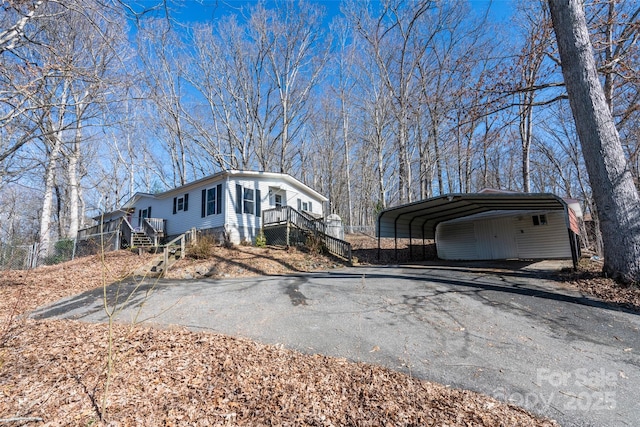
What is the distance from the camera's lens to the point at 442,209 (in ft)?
45.1

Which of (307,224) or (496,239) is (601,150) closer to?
(496,239)

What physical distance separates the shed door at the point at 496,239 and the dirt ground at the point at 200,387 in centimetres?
1482

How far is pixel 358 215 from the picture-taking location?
3525cm

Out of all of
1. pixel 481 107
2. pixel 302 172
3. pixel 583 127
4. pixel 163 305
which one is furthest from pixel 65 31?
pixel 302 172

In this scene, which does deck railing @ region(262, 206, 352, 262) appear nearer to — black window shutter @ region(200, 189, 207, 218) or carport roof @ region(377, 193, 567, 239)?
carport roof @ region(377, 193, 567, 239)

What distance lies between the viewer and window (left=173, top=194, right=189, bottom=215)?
666 inches

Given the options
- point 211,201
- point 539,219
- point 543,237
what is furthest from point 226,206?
point 543,237

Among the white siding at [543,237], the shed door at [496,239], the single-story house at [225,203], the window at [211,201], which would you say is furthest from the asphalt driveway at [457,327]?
the shed door at [496,239]

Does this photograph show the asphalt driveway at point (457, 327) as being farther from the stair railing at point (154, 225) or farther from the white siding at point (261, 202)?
the stair railing at point (154, 225)

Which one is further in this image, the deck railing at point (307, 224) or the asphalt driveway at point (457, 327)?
the deck railing at point (307, 224)

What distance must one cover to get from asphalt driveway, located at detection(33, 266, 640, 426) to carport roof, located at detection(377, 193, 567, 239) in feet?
13.0

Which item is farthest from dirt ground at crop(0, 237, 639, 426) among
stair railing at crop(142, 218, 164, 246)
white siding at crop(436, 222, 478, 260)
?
white siding at crop(436, 222, 478, 260)

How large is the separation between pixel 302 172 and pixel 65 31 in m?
25.4

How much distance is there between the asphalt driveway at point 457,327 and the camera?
2.93 meters
